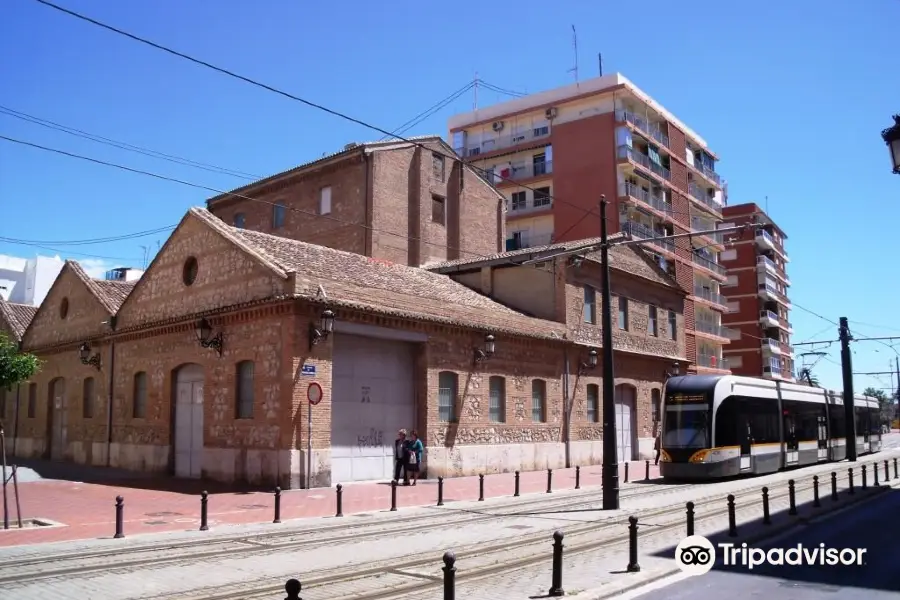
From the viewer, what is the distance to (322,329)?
20062mm

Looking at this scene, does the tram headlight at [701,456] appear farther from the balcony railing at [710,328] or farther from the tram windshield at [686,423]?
the balcony railing at [710,328]

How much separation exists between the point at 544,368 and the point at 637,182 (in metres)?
27.9

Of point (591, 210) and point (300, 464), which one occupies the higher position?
point (591, 210)

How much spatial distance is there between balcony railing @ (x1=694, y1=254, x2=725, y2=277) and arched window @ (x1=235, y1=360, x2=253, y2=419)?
42157 millimetres

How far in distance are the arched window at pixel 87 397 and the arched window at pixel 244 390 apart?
10723mm

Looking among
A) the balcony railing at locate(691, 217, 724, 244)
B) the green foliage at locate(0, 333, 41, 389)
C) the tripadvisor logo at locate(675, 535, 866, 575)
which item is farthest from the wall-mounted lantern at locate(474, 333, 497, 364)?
the balcony railing at locate(691, 217, 724, 244)

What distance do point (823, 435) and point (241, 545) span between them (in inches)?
1058

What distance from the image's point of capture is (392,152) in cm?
3525

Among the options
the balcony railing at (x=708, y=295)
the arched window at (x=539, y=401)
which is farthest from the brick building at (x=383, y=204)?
the balcony railing at (x=708, y=295)

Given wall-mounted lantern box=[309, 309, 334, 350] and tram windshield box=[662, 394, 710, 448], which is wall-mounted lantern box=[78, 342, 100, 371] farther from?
tram windshield box=[662, 394, 710, 448]

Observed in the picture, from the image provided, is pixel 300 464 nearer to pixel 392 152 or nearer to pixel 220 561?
pixel 220 561

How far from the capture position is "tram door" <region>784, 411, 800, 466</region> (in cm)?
2725

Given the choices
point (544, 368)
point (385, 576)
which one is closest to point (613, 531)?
point (385, 576)

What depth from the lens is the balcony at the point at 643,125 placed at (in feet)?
168
